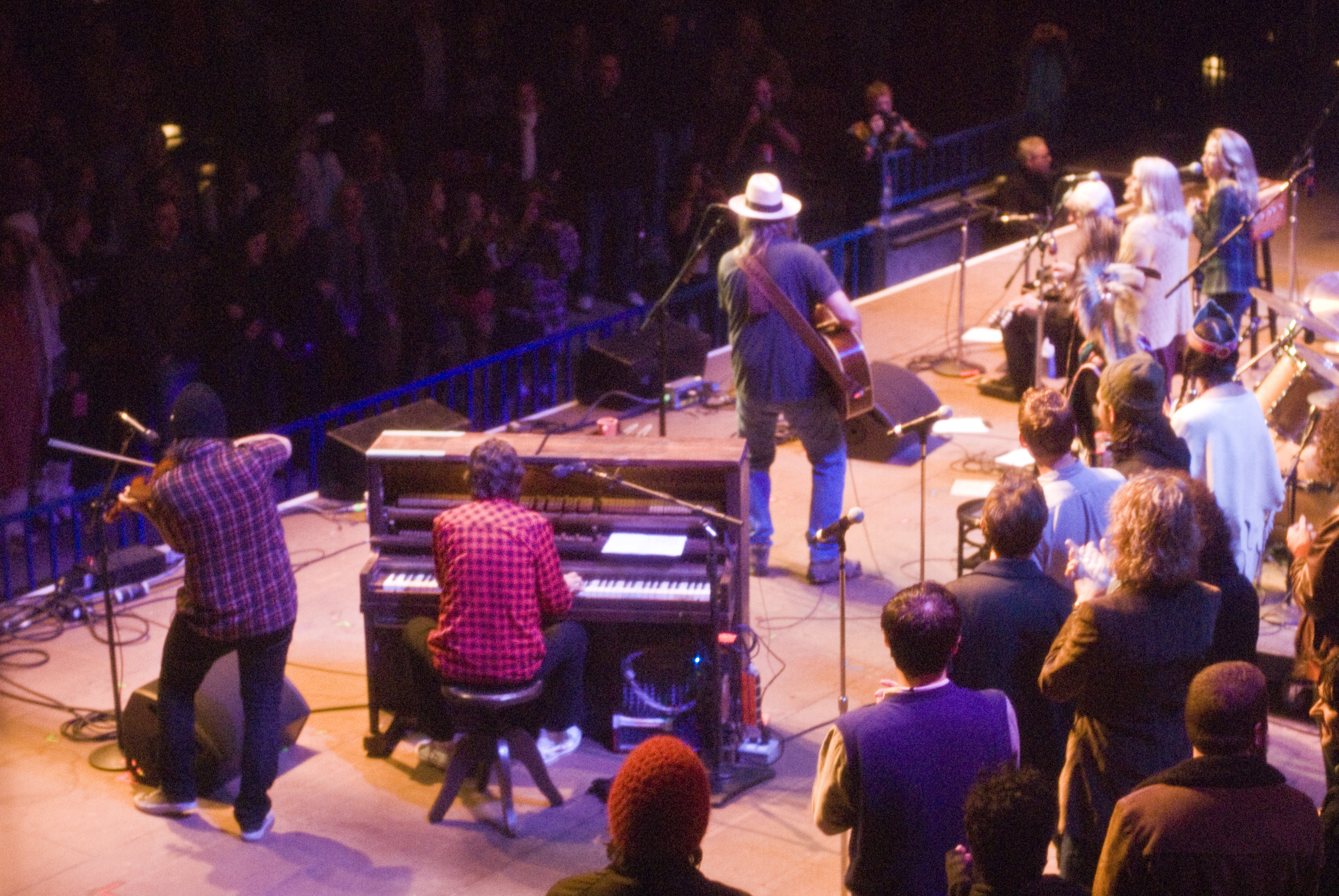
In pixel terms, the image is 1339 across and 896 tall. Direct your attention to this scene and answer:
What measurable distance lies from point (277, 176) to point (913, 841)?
325 inches

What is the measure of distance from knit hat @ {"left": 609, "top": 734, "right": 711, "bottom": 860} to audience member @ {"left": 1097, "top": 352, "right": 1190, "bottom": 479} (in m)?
2.94

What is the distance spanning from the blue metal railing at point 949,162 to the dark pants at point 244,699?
10.1 metres

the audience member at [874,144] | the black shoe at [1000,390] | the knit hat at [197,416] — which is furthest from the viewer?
the audience member at [874,144]

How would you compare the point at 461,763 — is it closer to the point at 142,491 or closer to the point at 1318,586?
the point at 142,491

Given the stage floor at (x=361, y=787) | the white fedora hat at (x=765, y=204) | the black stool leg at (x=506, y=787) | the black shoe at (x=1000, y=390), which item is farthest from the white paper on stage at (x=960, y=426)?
the black stool leg at (x=506, y=787)

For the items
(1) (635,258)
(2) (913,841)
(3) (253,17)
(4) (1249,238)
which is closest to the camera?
(2) (913,841)

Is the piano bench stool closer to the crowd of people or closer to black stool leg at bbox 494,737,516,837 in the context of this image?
black stool leg at bbox 494,737,516,837

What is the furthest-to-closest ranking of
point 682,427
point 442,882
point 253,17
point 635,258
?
point 635,258 → point 253,17 → point 682,427 → point 442,882

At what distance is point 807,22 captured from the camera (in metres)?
15.9

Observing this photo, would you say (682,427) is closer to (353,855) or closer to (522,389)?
(522,389)

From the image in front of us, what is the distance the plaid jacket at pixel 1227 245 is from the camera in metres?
9.46

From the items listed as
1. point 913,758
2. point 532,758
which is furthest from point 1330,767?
point 532,758

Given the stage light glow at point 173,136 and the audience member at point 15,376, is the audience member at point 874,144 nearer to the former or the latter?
the stage light glow at point 173,136

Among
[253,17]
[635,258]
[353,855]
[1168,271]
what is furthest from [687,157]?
[353,855]
